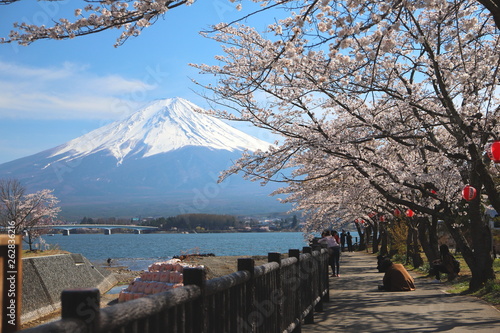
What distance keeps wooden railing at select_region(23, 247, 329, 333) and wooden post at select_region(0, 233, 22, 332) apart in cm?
17

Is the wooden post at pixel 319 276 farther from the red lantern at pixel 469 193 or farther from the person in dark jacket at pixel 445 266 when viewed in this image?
the person in dark jacket at pixel 445 266

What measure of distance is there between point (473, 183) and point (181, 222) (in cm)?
13143

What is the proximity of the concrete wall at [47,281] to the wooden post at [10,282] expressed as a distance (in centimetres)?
804

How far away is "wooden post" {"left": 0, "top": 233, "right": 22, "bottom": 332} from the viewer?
1979 mm

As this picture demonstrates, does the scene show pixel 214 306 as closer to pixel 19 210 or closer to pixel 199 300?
pixel 199 300

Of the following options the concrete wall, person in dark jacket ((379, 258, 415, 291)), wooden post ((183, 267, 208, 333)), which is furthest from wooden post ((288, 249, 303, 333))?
person in dark jacket ((379, 258, 415, 291))

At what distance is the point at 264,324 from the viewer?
5406 mm

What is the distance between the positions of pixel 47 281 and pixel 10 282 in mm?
9945

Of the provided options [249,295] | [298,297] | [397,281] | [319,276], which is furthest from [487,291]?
[249,295]

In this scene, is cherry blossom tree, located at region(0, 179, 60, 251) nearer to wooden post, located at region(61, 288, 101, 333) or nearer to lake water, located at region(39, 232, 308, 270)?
lake water, located at region(39, 232, 308, 270)

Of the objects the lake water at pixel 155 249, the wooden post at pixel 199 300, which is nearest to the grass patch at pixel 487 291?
the wooden post at pixel 199 300

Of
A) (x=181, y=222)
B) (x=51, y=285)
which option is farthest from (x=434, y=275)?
(x=181, y=222)

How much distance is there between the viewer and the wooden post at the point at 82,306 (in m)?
2.12

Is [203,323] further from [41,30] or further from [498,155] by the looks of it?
[498,155]
